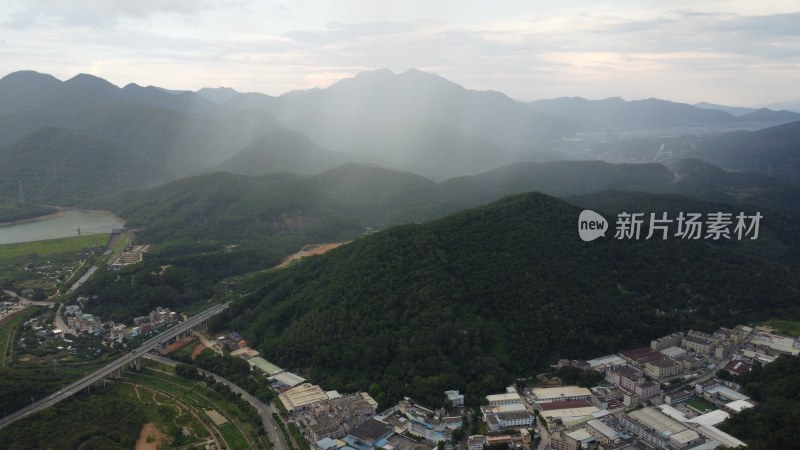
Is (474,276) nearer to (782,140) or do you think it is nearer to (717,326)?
(717,326)

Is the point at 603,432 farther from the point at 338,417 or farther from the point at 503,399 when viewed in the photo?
the point at 338,417

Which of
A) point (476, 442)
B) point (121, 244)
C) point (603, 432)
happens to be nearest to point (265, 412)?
point (476, 442)

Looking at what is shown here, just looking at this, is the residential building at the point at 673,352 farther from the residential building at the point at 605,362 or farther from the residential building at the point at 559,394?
the residential building at the point at 559,394

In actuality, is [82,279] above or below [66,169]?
below

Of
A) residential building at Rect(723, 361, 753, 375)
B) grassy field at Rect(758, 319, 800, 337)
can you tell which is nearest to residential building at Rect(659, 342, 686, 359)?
residential building at Rect(723, 361, 753, 375)

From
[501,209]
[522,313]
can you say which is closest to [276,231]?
[501,209]

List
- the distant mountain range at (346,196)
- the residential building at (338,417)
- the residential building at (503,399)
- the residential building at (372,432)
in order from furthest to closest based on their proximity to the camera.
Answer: the distant mountain range at (346,196) → the residential building at (503,399) → the residential building at (338,417) → the residential building at (372,432)

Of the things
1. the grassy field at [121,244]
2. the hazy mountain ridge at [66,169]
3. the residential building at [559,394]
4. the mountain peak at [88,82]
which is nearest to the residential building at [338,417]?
the residential building at [559,394]
